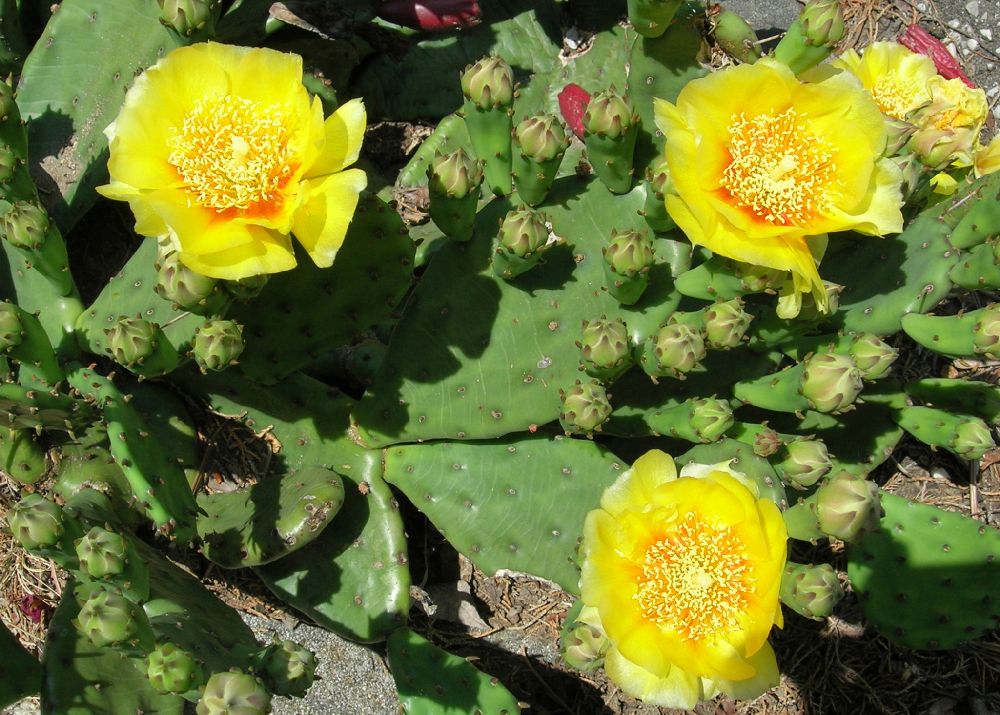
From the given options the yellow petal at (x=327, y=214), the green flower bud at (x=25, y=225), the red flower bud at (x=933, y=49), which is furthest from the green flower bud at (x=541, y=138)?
the red flower bud at (x=933, y=49)

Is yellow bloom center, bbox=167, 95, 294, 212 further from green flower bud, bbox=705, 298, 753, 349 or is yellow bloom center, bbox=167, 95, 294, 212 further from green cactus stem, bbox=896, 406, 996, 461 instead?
green cactus stem, bbox=896, 406, 996, 461

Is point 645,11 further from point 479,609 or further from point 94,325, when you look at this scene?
point 479,609

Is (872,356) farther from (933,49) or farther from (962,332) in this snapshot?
(933,49)

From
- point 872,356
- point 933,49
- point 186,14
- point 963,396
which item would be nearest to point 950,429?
point 963,396

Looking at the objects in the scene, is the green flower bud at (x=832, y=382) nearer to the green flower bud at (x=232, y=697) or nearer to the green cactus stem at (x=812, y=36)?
the green cactus stem at (x=812, y=36)

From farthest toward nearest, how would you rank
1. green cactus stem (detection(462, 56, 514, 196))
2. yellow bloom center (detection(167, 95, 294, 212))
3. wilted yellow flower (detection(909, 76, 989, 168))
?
wilted yellow flower (detection(909, 76, 989, 168)) → green cactus stem (detection(462, 56, 514, 196)) → yellow bloom center (detection(167, 95, 294, 212))

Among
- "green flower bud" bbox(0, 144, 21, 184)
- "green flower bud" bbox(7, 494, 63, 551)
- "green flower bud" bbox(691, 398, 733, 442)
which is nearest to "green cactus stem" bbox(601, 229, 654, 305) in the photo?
"green flower bud" bbox(691, 398, 733, 442)

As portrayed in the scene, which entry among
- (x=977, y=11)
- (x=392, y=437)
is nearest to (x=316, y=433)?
(x=392, y=437)
